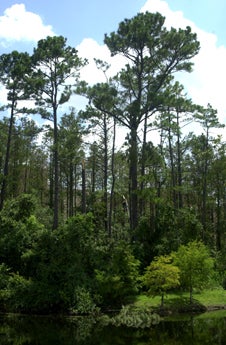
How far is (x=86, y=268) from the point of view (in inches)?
910

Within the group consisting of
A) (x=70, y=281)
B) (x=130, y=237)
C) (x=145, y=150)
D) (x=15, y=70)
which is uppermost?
(x=15, y=70)

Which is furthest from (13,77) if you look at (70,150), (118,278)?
(118,278)

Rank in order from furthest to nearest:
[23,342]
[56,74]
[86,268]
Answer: [56,74]
[86,268]
[23,342]

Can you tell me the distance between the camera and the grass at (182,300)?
838 inches

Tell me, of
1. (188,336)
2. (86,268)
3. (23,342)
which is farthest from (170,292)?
(23,342)

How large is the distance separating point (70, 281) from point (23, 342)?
6948 mm

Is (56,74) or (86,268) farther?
(56,74)

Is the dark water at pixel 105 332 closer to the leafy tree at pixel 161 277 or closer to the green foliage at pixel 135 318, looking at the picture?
the green foliage at pixel 135 318

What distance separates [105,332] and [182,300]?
671cm

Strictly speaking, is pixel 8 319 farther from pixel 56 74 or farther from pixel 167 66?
pixel 167 66

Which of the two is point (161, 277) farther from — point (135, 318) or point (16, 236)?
point (16, 236)

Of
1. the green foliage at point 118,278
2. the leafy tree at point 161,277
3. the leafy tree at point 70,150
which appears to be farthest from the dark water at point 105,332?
the leafy tree at point 70,150

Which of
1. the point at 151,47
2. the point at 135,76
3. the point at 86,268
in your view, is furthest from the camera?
the point at 135,76

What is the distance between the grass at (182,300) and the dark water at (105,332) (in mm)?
2135
